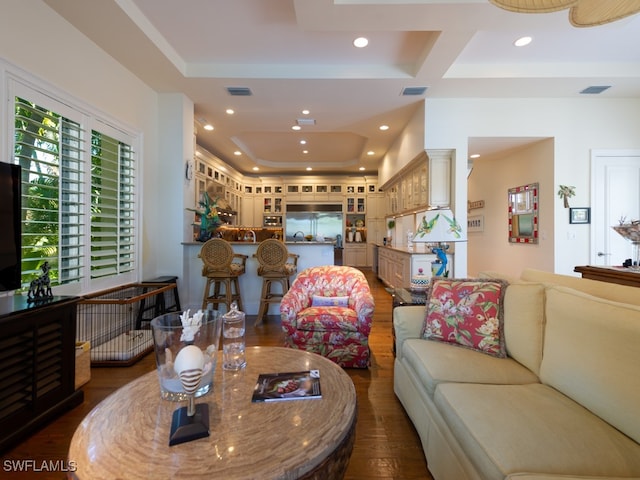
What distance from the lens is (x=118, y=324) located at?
3.06m

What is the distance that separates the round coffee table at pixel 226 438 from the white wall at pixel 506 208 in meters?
4.36

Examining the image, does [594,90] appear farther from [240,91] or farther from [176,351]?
[176,351]

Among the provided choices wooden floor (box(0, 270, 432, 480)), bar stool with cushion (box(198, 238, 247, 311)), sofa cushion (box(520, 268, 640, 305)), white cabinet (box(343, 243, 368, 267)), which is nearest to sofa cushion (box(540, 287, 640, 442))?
sofa cushion (box(520, 268, 640, 305))

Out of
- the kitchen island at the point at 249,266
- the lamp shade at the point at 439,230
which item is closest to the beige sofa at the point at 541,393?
the lamp shade at the point at 439,230

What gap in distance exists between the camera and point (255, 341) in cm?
304

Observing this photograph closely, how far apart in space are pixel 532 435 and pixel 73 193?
11.3 feet

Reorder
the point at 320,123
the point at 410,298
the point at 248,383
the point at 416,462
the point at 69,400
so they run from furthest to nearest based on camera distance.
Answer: the point at 320,123 → the point at 410,298 → the point at 69,400 → the point at 416,462 → the point at 248,383

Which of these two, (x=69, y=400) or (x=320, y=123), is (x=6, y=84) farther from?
(x=320, y=123)

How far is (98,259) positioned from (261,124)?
3135mm

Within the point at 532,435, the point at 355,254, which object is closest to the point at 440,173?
the point at 532,435

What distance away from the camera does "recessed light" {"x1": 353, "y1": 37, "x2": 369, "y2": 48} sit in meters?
2.89

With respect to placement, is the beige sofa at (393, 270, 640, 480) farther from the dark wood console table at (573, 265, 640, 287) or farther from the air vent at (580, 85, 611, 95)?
the air vent at (580, 85, 611, 95)

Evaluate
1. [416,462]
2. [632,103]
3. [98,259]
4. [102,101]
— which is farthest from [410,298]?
[632,103]

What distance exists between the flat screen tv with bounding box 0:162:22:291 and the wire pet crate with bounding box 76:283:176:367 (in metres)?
0.61
